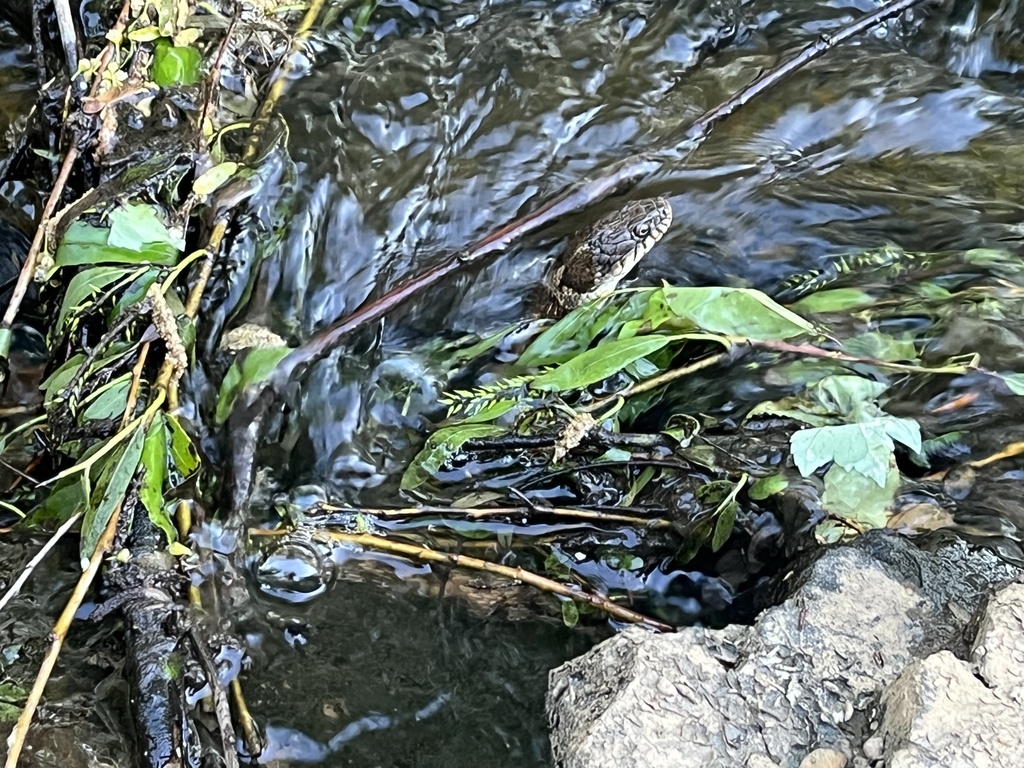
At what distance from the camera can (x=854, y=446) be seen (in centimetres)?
172

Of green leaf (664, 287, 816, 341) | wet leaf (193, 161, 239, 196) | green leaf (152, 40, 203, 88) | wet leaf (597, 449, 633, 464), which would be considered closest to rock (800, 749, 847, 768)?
wet leaf (597, 449, 633, 464)

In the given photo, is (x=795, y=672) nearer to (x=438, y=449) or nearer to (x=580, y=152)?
(x=438, y=449)

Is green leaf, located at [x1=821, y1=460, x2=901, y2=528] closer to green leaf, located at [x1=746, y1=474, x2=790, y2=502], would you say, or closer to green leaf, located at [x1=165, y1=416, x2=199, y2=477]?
green leaf, located at [x1=746, y1=474, x2=790, y2=502]

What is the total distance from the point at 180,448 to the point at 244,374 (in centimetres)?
31

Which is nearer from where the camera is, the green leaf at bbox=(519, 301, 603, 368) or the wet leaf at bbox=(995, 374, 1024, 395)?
the wet leaf at bbox=(995, 374, 1024, 395)

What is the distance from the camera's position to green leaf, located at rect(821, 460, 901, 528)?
71.9 inches

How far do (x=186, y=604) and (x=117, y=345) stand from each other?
2.53ft

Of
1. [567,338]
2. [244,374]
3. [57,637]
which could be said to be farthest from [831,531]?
[57,637]

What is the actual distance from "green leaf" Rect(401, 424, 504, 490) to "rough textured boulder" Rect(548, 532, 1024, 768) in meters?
0.69

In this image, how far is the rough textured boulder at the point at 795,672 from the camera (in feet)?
4.57

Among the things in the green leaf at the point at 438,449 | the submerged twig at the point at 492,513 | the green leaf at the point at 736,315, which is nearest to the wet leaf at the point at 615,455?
the submerged twig at the point at 492,513

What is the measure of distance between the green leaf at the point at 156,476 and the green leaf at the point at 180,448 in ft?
0.08

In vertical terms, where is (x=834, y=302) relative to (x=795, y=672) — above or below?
above

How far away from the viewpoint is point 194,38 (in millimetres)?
2785
